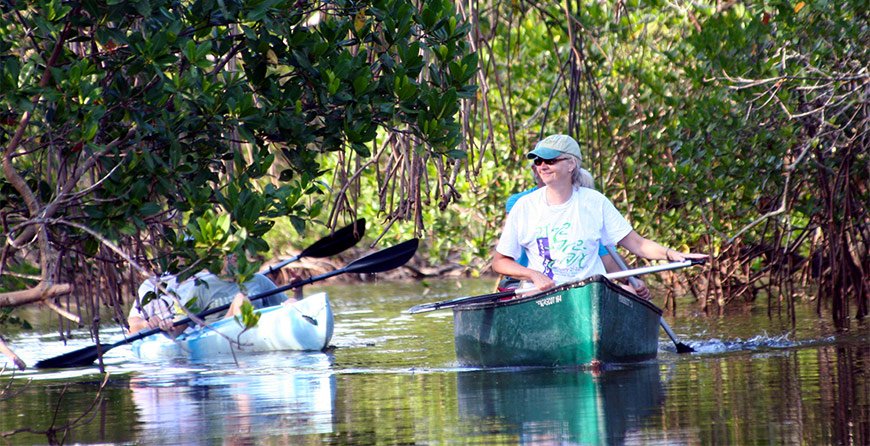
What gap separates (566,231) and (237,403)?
7.19 ft

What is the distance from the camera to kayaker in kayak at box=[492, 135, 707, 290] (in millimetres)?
7695

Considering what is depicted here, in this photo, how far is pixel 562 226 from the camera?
7727 millimetres

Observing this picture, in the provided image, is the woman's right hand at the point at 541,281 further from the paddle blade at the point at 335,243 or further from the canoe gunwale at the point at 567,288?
the paddle blade at the point at 335,243

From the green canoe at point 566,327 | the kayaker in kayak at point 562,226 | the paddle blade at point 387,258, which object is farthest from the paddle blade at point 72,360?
the kayaker in kayak at point 562,226

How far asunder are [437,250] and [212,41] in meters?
9.31

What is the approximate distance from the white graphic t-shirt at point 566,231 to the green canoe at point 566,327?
0.62 ft

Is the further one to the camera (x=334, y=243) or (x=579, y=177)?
(x=334, y=243)

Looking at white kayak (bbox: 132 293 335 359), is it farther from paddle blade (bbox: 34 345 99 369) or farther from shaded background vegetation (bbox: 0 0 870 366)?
→ shaded background vegetation (bbox: 0 0 870 366)

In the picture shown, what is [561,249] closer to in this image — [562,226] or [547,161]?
[562,226]

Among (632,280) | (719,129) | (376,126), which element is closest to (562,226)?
(632,280)

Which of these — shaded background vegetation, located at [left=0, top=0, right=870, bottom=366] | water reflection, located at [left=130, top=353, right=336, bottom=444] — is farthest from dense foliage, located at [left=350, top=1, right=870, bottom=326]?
water reflection, located at [left=130, top=353, right=336, bottom=444]

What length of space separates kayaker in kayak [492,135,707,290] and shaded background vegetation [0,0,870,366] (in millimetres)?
468

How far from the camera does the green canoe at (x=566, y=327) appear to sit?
7.66 meters

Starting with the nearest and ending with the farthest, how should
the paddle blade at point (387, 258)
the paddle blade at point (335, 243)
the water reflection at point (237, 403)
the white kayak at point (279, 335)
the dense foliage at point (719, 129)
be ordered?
1. the water reflection at point (237, 403)
2. the dense foliage at point (719, 129)
3. the paddle blade at point (387, 258)
4. the paddle blade at point (335, 243)
5. the white kayak at point (279, 335)
